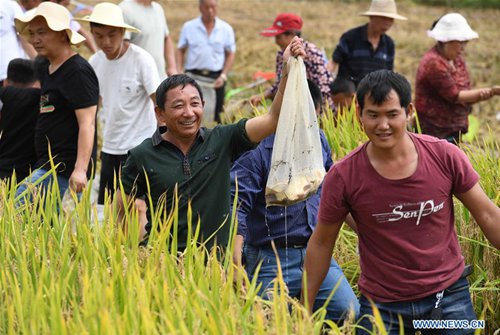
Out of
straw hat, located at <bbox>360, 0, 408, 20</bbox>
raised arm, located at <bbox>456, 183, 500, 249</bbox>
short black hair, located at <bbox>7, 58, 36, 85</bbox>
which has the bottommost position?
raised arm, located at <bbox>456, 183, 500, 249</bbox>

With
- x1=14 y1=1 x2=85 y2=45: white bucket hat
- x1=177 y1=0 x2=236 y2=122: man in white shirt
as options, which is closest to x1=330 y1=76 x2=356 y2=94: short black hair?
x1=14 y1=1 x2=85 y2=45: white bucket hat

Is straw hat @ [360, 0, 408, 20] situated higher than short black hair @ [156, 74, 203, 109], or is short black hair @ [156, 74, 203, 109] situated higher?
straw hat @ [360, 0, 408, 20]

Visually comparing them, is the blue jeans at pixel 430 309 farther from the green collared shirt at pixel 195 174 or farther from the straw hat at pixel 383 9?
the straw hat at pixel 383 9

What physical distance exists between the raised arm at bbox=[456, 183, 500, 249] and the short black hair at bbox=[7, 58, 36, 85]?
2853mm

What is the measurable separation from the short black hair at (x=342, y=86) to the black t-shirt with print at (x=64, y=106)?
215 centimetres

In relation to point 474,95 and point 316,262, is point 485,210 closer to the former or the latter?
point 316,262

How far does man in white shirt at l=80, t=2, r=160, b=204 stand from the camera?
5.51 metres

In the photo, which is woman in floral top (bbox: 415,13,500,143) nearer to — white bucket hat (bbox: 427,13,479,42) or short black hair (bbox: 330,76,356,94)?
white bucket hat (bbox: 427,13,479,42)

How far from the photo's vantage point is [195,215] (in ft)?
12.6

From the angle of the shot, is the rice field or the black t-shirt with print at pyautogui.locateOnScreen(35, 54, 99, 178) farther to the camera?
the black t-shirt with print at pyautogui.locateOnScreen(35, 54, 99, 178)

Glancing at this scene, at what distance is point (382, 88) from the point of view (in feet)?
10.7

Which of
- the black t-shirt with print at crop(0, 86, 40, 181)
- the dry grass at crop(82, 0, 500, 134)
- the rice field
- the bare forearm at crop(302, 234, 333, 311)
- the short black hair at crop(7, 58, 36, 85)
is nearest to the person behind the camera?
the rice field

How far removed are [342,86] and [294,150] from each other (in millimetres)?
3128

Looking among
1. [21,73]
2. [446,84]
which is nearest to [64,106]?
[21,73]
